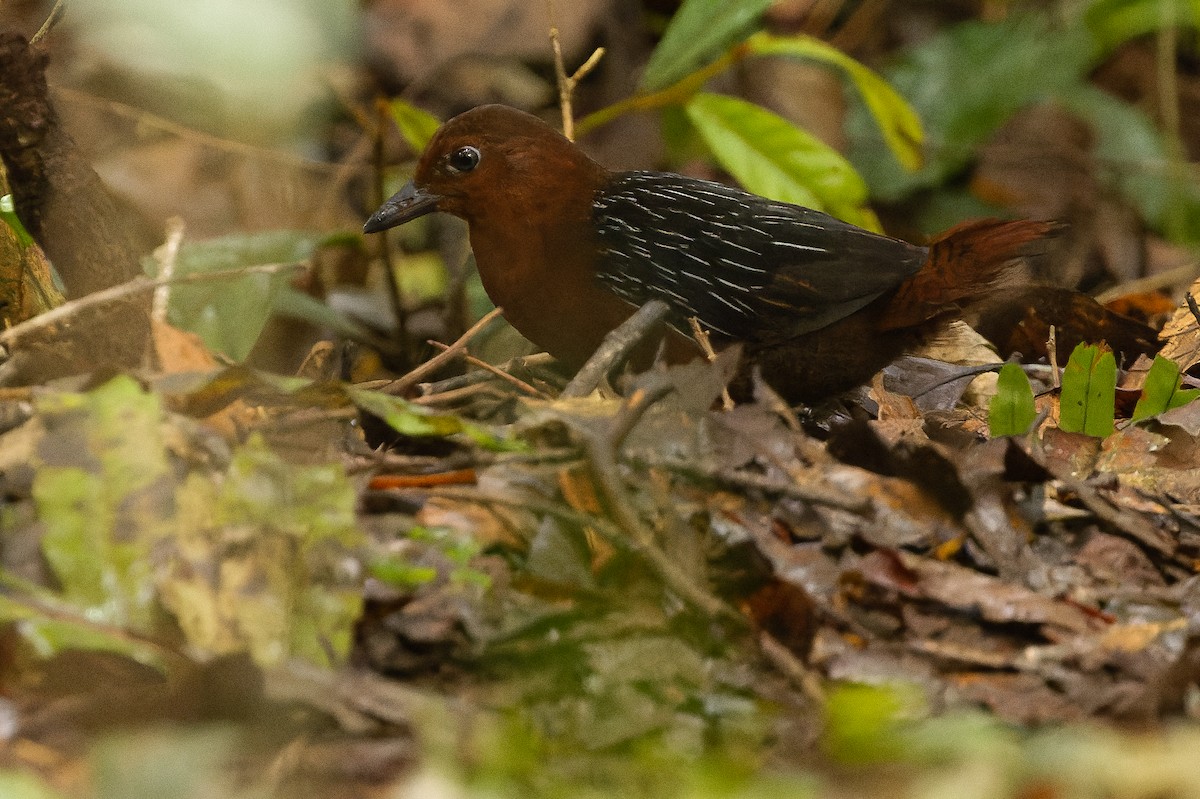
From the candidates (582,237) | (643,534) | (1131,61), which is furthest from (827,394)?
(1131,61)

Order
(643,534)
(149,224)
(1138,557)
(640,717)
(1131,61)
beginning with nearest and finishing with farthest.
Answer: (640,717), (643,534), (1138,557), (149,224), (1131,61)

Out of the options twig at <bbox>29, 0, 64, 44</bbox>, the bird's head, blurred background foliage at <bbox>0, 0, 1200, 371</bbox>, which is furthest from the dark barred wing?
blurred background foliage at <bbox>0, 0, 1200, 371</bbox>

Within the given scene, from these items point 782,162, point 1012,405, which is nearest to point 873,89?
point 782,162

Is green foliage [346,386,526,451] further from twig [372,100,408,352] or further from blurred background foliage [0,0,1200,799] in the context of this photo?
twig [372,100,408,352]

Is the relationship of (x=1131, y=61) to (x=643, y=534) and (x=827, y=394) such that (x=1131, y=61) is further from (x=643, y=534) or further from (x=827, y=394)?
(x=643, y=534)

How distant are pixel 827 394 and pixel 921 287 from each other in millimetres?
356

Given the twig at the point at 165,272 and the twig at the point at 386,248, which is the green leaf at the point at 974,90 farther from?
the twig at the point at 165,272

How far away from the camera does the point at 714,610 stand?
2.29 meters

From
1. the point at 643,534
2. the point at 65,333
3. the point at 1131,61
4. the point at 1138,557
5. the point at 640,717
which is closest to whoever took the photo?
the point at 640,717

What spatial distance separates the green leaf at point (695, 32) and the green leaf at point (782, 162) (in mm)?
224

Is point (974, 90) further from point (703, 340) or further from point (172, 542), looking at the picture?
point (172, 542)

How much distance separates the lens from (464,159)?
12.0ft

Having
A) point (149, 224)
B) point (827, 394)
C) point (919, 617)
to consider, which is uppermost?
point (149, 224)

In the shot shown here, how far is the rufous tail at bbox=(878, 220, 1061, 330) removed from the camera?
3.43 metres
